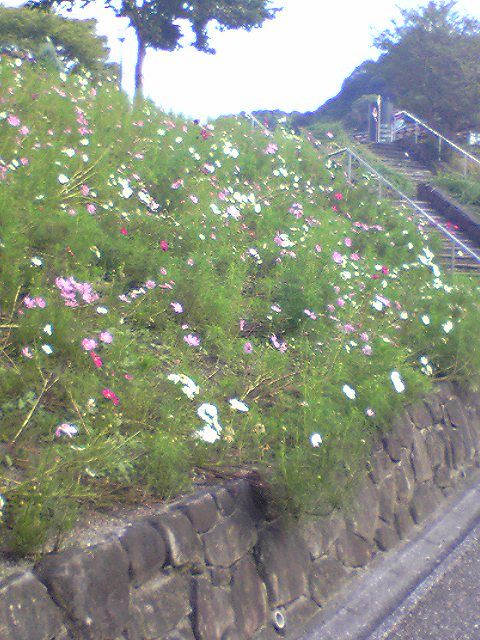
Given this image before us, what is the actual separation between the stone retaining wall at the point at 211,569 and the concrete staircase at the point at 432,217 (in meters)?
7.08

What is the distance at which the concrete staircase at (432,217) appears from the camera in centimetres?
1252

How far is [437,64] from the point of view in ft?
84.3

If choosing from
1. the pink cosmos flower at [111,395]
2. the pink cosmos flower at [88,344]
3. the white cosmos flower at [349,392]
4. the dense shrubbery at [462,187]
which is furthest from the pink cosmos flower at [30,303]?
the dense shrubbery at [462,187]

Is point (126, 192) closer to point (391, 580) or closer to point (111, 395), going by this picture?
point (111, 395)

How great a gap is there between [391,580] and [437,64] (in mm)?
23920

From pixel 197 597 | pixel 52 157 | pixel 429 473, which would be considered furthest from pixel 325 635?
pixel 52 157

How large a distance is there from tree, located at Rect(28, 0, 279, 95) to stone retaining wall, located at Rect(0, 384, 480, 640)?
1957 centimetres

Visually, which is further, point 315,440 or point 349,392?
point 349,392

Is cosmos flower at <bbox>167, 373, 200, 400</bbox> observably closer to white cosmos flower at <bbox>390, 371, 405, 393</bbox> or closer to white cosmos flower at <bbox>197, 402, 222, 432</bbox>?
white cosmos flower at <bbox>197, 402, 222, 432</bbox>

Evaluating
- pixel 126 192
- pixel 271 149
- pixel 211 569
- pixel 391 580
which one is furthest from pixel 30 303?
pixel 271 149

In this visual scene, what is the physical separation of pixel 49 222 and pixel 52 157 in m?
1.13

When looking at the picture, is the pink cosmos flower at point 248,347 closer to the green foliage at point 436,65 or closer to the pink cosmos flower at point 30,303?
the pink cosmos flower at point 30,303

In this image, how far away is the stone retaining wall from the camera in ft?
8.97

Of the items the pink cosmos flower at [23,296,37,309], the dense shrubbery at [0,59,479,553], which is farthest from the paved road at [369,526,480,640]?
the pink cosmos flower at [23,296,37,309]
